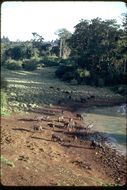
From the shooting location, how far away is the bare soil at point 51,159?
799 centimetres

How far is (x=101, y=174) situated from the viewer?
34.1ft

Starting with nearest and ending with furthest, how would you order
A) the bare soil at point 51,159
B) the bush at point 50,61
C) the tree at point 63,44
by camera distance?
1. the bare soil at point 51,159
2. the bush at point 50,61
3. the tree at point 63,44

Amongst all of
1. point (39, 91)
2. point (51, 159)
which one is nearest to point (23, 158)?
point (51, 159)

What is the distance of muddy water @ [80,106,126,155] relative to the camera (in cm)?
1549

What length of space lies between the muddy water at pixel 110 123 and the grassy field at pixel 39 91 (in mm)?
2982

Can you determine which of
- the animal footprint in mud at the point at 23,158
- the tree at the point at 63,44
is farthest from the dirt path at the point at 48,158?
the tree at the point at 63,44

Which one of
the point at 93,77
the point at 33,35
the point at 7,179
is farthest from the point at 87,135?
the point at 33,35

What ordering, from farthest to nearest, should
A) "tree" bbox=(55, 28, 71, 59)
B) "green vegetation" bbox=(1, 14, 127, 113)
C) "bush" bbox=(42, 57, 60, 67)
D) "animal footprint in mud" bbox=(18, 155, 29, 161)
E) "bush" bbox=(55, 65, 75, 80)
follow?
"tree" bbox=(55, 28, 71, 59) < "bush" bbox=(42, 57, 60, 67) < "bush" bbox=(55, 65, 75, 80) < "green vegetation" bbox=(1, 14, 127, 113) < "animal footprint in mud" bbox=(18, 155, 29, 161)

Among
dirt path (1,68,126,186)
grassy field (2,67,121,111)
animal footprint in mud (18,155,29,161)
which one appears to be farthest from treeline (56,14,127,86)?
animal footprint in mud (18,155,29,161)

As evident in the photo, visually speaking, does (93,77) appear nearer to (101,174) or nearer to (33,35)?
(101,174)

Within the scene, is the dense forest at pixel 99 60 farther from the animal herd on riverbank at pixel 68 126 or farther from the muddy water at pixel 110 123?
the animal herd on riverbank at pixel 68 126

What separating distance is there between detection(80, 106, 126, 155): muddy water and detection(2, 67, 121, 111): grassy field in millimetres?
2982

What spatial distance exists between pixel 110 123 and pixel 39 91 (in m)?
10.9

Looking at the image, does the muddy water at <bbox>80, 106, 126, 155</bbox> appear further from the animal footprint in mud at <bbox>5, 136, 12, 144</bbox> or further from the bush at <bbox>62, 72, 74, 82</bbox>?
the bush at <bbox>62, 72, 74, 82</bbox>
